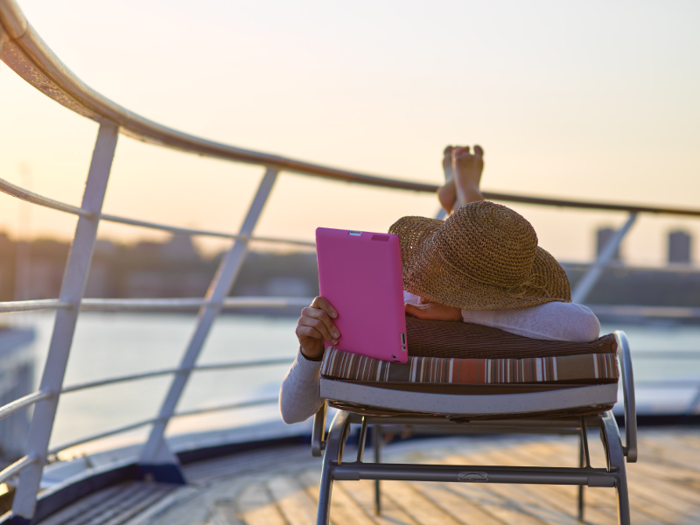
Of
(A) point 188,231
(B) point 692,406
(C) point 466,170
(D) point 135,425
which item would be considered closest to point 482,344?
(C) point 466,170

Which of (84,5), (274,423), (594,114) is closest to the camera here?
(274,423)

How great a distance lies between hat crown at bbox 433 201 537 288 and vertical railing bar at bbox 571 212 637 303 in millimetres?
1621

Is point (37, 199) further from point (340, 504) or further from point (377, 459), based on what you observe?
point (340, 504)

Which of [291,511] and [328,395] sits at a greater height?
[328,395]

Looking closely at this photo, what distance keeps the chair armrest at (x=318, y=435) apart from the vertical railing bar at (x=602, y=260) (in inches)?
66.8

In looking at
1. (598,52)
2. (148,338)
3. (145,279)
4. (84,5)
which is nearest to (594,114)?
(598,52)

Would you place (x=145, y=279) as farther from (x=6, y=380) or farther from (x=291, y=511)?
(x=291, y=511)

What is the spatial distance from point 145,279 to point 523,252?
22.3m

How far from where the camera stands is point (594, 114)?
8.73m

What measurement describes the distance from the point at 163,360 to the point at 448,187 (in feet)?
78.2

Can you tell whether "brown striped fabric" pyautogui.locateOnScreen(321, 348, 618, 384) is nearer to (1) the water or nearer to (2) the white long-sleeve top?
(2) the white long-sleeve top

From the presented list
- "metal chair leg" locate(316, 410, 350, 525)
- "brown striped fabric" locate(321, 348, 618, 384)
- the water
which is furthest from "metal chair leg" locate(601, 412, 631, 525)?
the water

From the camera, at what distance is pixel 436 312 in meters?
1.12

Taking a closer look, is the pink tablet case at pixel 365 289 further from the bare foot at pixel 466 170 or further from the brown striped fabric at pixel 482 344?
the bare foot at pixel 466 170
